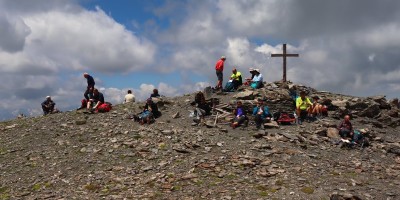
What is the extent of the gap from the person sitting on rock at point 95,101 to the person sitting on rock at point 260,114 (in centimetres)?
1278

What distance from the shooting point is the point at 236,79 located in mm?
34500

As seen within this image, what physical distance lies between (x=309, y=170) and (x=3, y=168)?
17.4 m

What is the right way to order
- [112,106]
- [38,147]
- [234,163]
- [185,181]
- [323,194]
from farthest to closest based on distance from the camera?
[112,106], [38,147], [234,163], [185,181], [323,194]

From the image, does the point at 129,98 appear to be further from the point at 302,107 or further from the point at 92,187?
the point at 92,187

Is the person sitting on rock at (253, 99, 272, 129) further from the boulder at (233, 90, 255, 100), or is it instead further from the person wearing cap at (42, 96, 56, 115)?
the person wearing cap at (42, 96, 56, 115)

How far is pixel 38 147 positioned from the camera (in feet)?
81.7

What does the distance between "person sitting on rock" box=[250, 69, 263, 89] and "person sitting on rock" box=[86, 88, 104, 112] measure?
1298cm

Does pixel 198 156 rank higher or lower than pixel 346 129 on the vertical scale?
lower

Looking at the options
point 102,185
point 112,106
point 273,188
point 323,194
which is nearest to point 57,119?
point 112,106

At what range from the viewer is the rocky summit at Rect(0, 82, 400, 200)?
19.0m

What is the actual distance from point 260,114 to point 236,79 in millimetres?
8005

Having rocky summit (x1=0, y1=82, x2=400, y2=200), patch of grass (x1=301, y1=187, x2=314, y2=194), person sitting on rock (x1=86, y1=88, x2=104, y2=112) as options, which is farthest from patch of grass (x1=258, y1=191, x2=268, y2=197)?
person sitting on rock (x1=86, y1=88, x2=104, y2=112)

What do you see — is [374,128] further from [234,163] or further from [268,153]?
[234,163]

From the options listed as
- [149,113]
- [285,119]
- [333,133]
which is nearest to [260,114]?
[285,119]
